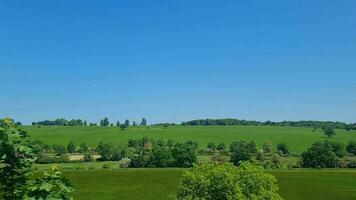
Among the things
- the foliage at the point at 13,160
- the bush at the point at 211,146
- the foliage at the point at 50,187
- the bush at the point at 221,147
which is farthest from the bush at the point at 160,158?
the foliage at the point at 50,187

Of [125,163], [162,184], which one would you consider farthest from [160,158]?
[162,184]

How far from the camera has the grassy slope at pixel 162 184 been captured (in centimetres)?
7769

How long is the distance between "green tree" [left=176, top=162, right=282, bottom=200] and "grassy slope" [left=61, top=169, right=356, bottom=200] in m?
33.1

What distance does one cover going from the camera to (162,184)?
9000 centimetres

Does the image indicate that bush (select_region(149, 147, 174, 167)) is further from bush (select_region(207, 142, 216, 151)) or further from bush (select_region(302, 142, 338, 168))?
bush (select_region(207, 142, 216, 151))

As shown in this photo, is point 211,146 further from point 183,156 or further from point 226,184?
point 226,184

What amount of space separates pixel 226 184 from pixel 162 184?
5117 cm

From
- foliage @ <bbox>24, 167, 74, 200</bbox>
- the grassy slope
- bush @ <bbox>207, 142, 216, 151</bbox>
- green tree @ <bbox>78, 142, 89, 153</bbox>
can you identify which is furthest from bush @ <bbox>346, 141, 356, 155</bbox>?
foliage @ <bbox>24, 167, 74, 200</bbox>

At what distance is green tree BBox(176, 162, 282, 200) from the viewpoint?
39.9 m

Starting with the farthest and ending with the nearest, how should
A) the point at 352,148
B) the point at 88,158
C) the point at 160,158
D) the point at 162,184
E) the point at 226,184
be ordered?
the point at 352,148, the point at 88,158, the point at 160,158, the point at 162,184, the point at 226,184

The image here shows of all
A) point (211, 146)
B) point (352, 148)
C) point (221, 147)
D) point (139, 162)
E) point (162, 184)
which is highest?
point (211, 146)

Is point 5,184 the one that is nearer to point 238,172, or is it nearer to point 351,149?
point 238,172

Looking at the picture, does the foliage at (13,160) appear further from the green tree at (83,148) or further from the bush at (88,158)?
the green tree at (83,148)

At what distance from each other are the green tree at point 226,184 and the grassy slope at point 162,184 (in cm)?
3310
